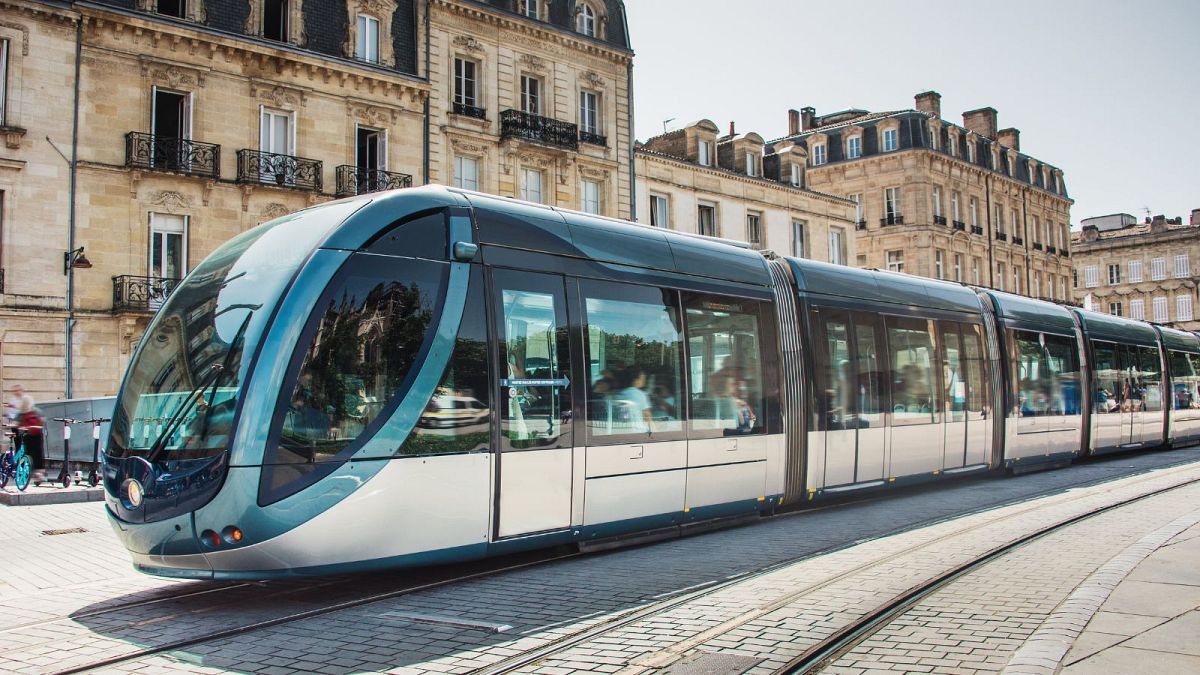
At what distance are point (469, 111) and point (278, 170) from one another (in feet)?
20.3

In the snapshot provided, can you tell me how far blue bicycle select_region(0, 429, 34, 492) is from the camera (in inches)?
656

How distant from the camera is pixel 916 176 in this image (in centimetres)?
4856

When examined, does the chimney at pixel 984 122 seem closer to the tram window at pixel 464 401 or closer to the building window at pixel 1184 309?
the building window at pixel 1184 309

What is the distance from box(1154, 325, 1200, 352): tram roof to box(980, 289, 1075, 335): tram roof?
21.4 ft

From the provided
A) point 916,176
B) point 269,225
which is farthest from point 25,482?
point 916,176

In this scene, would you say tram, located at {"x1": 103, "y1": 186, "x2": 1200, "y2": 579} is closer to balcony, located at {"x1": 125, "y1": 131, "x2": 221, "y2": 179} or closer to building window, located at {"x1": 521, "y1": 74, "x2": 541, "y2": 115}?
balcony, located at {"x1": 125, "y1": 131, "x2": 221, "y2": 179}

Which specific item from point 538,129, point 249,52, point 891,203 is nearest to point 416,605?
point 249,52

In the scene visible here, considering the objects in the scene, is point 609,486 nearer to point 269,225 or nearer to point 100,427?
point 269,225

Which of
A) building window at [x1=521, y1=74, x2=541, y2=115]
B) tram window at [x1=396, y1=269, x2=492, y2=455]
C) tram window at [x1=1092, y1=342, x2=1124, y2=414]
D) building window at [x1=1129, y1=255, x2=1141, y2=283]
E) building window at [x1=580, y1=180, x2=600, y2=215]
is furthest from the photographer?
building window at [x1=1129, y1=255, x2=1141, y2=283]

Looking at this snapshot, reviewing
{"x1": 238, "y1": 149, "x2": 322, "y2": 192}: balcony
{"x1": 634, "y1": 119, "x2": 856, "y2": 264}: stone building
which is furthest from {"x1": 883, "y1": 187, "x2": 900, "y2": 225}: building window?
{"x1": 238, "y1": 149, "x2": 322, "y2": 192}: balcony

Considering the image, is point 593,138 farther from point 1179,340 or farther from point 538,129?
point 1179,340

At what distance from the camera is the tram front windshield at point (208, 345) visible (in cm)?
704

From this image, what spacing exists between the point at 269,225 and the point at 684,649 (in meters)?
4.82

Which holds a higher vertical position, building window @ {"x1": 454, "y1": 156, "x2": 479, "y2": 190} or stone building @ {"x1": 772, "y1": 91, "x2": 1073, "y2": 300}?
stone building @ {"x1": 772, "y1": 91, "x2": 1073, "y2": 300}
